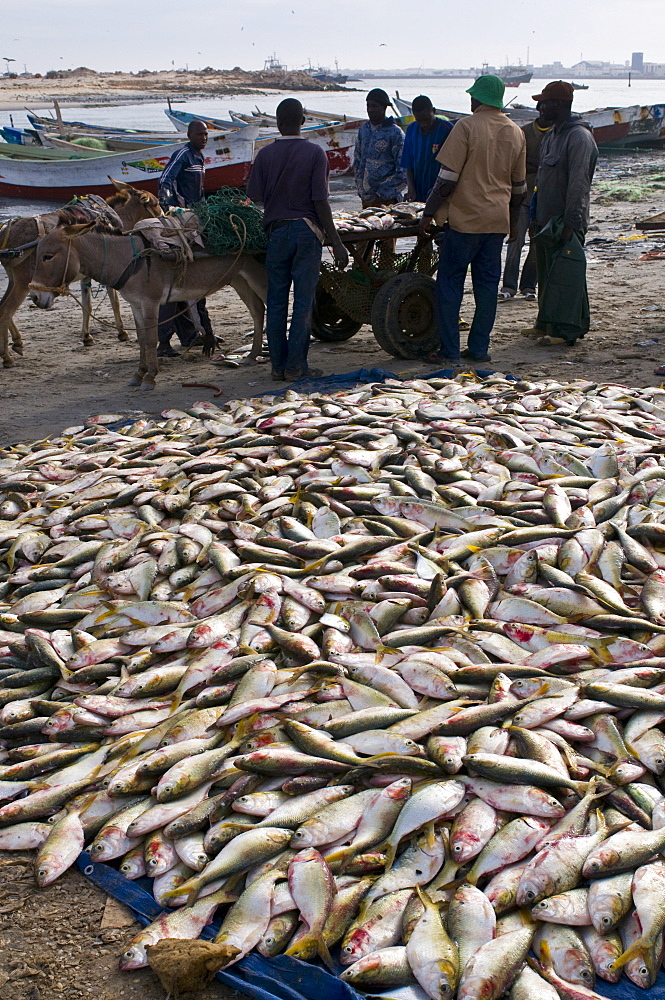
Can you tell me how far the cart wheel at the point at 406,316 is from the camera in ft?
25.7

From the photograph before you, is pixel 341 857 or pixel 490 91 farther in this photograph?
pixel 490 91

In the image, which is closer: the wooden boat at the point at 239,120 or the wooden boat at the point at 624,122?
the wooden boat at the point at 239,120

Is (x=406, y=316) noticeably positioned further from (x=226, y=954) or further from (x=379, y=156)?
(x=226, y=954)

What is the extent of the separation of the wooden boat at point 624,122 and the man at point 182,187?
67.8ft

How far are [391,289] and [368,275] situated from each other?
37cm

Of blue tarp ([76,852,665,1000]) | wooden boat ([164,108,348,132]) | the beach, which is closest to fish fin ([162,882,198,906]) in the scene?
blue tarp ([76,852,665,1000])

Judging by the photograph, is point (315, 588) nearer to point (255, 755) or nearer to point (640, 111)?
point (255, 755)

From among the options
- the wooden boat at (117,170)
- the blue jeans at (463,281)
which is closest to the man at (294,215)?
the blue jeans at (463,281)

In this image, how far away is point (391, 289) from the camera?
7.81 meters

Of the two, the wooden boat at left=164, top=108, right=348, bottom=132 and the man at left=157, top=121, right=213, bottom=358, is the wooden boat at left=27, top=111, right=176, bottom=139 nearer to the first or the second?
the wooden boat at left=164, top=108, right=348, bottom=132

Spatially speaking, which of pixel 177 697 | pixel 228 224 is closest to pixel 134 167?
pixel 228 224

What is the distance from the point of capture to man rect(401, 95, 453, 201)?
8.75 m

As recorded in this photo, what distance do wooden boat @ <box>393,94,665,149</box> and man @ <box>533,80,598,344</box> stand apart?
20.5 meters

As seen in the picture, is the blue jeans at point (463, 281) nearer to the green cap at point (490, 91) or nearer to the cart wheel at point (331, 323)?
the green cap at point (490, 91)
